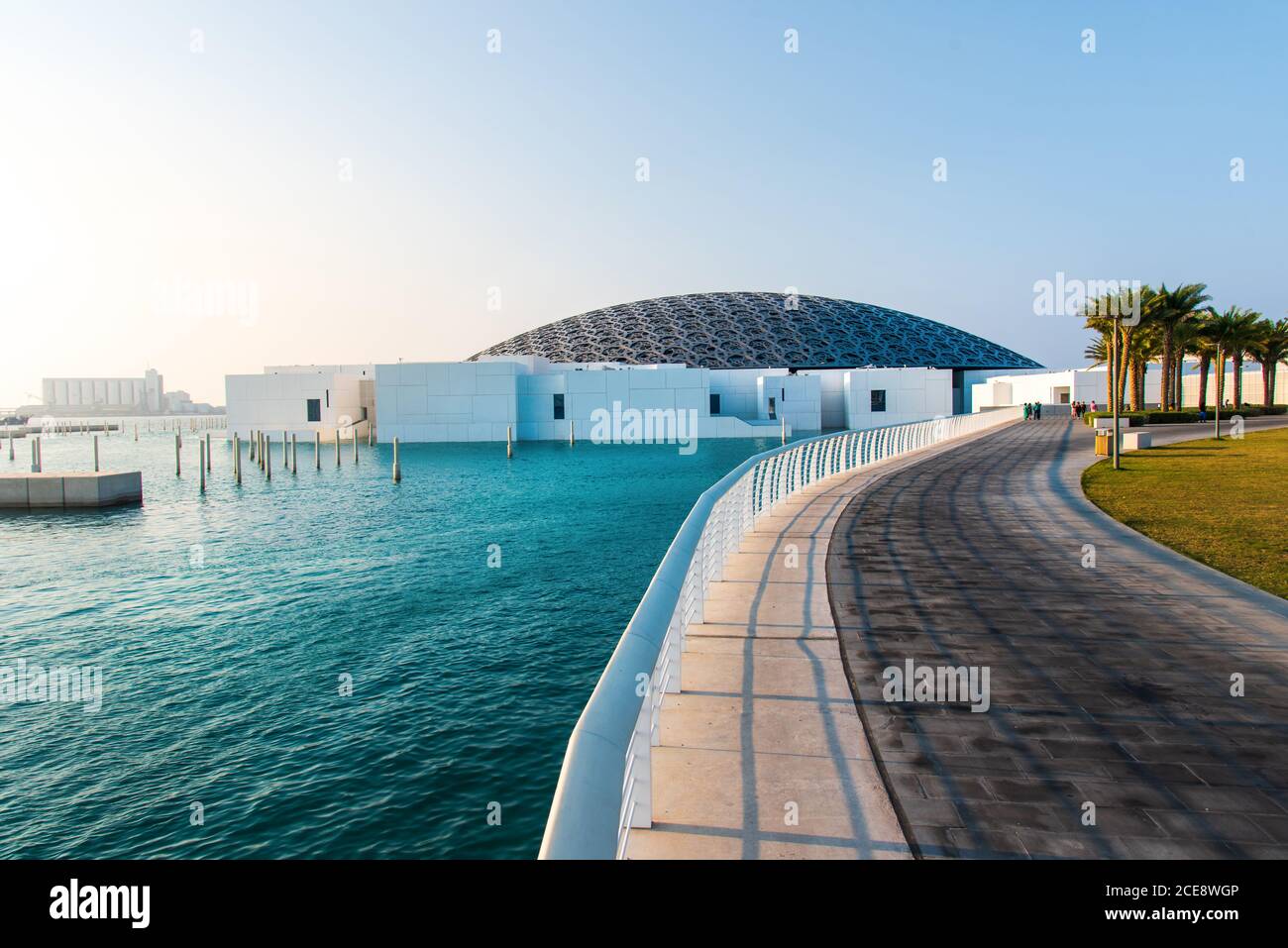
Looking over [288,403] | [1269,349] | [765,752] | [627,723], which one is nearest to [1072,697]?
[765,752]

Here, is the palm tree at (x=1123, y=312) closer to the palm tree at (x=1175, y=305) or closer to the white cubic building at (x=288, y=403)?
the palm tree at (x=1175, y=305)

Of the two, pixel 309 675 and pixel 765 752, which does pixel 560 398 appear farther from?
pixel 765 752

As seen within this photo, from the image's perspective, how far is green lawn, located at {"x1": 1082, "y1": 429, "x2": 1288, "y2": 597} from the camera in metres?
8.98

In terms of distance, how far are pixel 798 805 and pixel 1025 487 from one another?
48.6 ft

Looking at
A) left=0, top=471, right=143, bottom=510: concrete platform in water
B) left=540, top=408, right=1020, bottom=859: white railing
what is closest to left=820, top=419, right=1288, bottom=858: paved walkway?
left=540, top=408, right=1020, bottom=859: white railing

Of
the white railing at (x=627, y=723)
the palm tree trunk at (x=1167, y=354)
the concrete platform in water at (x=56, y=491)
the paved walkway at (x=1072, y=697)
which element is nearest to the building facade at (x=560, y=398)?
the palm tree trunk at (x=1167, y=354)

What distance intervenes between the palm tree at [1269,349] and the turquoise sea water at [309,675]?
42.8 m

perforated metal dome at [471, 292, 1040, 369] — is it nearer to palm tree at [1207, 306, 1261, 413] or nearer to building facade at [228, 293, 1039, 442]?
building facade at [228, 293, 1039, 442]

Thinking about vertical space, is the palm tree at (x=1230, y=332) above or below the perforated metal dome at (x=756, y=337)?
below

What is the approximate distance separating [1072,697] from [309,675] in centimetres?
916

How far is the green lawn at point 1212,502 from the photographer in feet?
29.5

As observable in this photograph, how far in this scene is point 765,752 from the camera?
3.90 m

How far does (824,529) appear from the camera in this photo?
10883 millimetres

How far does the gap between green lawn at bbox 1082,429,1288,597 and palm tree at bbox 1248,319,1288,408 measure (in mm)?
27599
